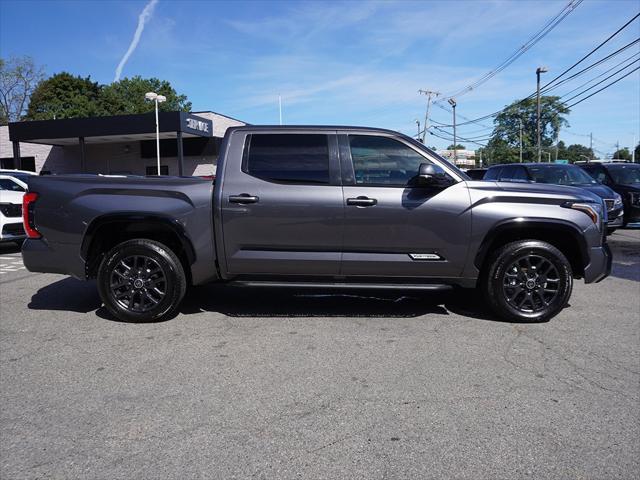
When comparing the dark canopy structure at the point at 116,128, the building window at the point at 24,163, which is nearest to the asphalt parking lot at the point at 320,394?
the dark canopy structure at the point at 116,128

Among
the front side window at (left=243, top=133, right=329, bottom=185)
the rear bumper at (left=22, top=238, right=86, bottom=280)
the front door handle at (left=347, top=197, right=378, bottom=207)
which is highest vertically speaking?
the front side window at (left=243, top=133, right=329, bottom=185)

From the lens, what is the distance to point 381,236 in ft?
16.4

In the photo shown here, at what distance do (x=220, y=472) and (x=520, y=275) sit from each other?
373 cm

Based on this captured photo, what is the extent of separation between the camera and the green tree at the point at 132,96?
6588 cm

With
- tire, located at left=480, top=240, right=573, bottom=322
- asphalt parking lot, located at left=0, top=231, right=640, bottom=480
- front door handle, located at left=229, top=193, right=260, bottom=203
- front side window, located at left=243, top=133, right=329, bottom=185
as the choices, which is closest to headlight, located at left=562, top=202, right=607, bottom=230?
tire, located at left=480, top=240, right=573, bottom=322

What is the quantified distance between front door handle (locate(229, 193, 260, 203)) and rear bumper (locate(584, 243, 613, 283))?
3.49m

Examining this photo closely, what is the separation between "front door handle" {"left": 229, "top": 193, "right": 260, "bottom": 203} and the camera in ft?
16.4

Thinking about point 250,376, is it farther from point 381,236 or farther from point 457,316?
point 457,316

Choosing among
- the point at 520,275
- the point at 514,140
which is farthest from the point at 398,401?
the point at 514,140

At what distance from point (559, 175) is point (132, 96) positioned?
67677mm

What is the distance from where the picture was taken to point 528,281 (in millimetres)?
5160

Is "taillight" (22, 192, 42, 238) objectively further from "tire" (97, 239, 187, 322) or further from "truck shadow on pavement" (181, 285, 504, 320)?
"truck shadow on pavement" (181, 285, 504, 320)

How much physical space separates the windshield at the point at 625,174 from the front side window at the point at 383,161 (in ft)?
36.9

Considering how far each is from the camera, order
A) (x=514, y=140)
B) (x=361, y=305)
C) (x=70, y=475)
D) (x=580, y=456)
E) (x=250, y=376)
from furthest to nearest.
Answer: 1. (x=514, y=140)
2. (x=361, y=305)
3. (x=250, y=376)
4. (x=580, y=456)
5. (x=70, y=475)
